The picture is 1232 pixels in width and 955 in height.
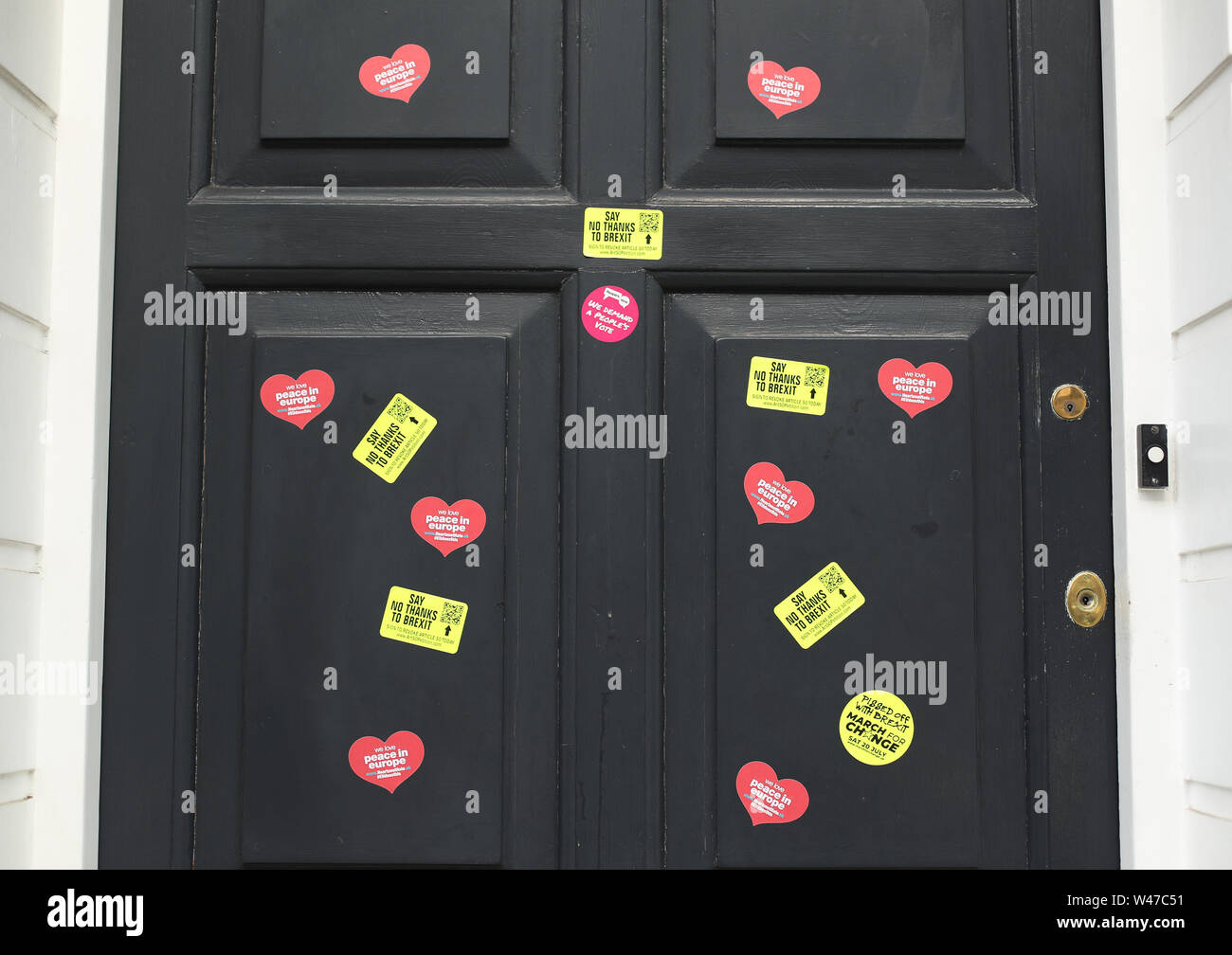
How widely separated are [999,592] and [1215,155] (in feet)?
2.63

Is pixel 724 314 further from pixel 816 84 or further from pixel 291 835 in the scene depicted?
pixel 291 835

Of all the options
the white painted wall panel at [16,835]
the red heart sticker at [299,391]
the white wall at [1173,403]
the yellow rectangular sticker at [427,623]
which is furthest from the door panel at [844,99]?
the white painted wall panel at [16,835]

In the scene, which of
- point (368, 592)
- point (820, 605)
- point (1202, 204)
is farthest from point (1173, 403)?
point (368, 592)

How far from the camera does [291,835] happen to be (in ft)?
6.29

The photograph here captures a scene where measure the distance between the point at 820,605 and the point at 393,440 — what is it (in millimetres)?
814

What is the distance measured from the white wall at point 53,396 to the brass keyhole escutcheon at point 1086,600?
5.62 ft

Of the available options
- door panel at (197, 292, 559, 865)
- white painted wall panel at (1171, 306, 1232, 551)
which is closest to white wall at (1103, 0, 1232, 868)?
white painted wall panel at (1171, 306, 1232, 551)

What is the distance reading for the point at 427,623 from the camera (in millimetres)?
1943

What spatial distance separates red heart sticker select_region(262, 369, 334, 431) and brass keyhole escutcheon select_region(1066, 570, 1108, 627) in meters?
1.37

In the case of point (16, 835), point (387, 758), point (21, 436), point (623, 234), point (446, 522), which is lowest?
point (16, 835)

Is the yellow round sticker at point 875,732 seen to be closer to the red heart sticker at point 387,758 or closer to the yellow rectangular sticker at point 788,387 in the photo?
the yellow rectangular sticker at point 788,387

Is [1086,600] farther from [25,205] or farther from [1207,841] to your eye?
[25,205]

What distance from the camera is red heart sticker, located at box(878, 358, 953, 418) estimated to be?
1978 millimetres
